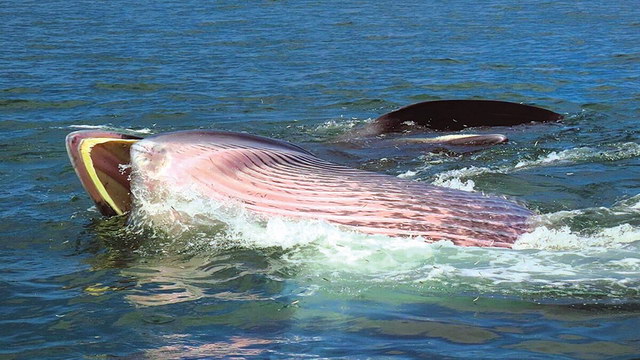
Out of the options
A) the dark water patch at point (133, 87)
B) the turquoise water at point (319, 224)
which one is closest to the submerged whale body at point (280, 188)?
the turquoise water at point (319, 224)

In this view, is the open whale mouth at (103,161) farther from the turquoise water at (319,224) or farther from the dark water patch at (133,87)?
the dark water patch at (133,87)

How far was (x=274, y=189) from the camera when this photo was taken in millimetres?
6926

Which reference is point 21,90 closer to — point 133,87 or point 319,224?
point 133,87

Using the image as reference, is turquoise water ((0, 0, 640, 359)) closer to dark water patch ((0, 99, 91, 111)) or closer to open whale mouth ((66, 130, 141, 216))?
dark water patch ((0, 99, 91, 111))

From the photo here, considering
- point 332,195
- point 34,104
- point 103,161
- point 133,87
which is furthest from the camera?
point 133,87

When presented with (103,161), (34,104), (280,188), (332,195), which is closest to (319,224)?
(332,195)

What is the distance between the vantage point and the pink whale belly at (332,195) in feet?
22.0

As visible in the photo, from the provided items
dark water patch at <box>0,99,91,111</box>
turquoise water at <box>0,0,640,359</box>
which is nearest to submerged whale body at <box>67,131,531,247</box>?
turquoise water at <box>0,0,640,359</box>

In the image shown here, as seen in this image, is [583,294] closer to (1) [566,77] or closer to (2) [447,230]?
(2) [447,230]

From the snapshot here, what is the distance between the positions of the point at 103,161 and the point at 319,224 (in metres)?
1.58

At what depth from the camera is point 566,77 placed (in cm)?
1509

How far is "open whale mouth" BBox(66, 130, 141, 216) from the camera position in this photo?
712cm

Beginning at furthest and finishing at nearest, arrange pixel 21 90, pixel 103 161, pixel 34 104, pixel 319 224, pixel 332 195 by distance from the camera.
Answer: pixel 21 90 → pixel 34 104 → pixel 103 161 → pixel 332 195 → pixel 319 224

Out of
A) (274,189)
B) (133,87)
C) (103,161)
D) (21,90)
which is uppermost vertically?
(103,161)
